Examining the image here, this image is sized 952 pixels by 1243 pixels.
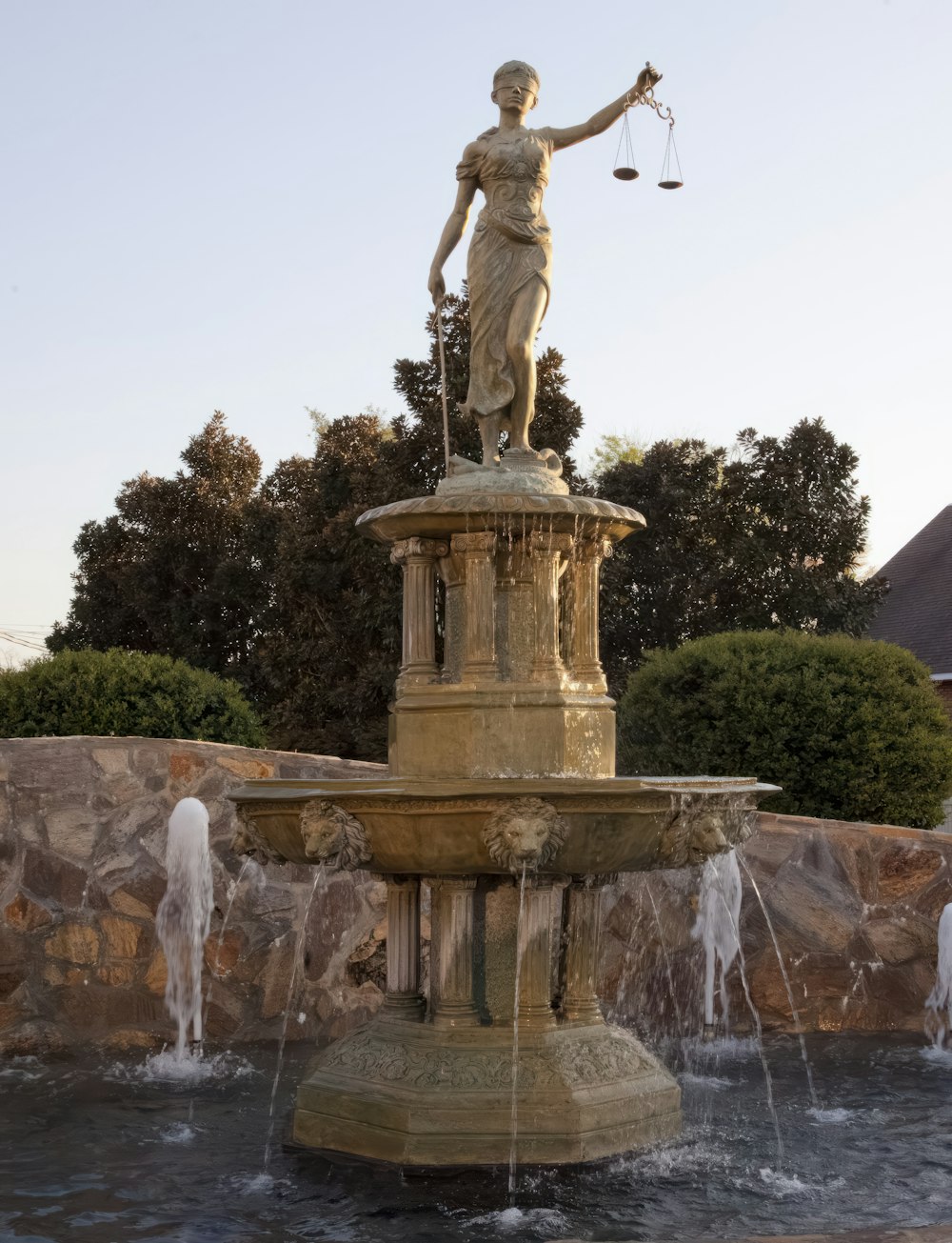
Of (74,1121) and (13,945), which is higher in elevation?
(13,945)

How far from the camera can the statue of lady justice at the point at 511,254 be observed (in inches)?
270

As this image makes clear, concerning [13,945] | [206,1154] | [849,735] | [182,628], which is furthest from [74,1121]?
[182,628]

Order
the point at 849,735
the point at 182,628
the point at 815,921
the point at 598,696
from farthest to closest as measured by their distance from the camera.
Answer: the point at 182,628
the point at 849,735
the point at 815,921
the point at 598,696

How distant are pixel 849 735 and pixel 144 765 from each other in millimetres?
4778

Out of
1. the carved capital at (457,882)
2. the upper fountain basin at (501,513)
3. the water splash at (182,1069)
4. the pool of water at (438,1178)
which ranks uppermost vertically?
the upper fountain basin at (501,513)

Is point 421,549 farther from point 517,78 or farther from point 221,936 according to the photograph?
point 221,936

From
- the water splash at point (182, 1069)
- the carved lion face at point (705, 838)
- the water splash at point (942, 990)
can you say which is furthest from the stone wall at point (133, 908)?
the water splash at point (942, 990)

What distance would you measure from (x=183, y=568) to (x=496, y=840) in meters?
18.3

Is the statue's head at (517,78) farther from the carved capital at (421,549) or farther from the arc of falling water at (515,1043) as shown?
the arc of falling water at (515,1043)

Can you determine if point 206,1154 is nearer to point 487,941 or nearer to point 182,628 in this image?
point 487,941

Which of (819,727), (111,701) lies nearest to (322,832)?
(111,701)

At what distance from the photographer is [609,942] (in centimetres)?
903

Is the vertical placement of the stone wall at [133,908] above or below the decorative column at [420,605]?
below

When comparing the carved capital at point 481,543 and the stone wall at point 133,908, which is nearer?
the carved capital at point 481,543
